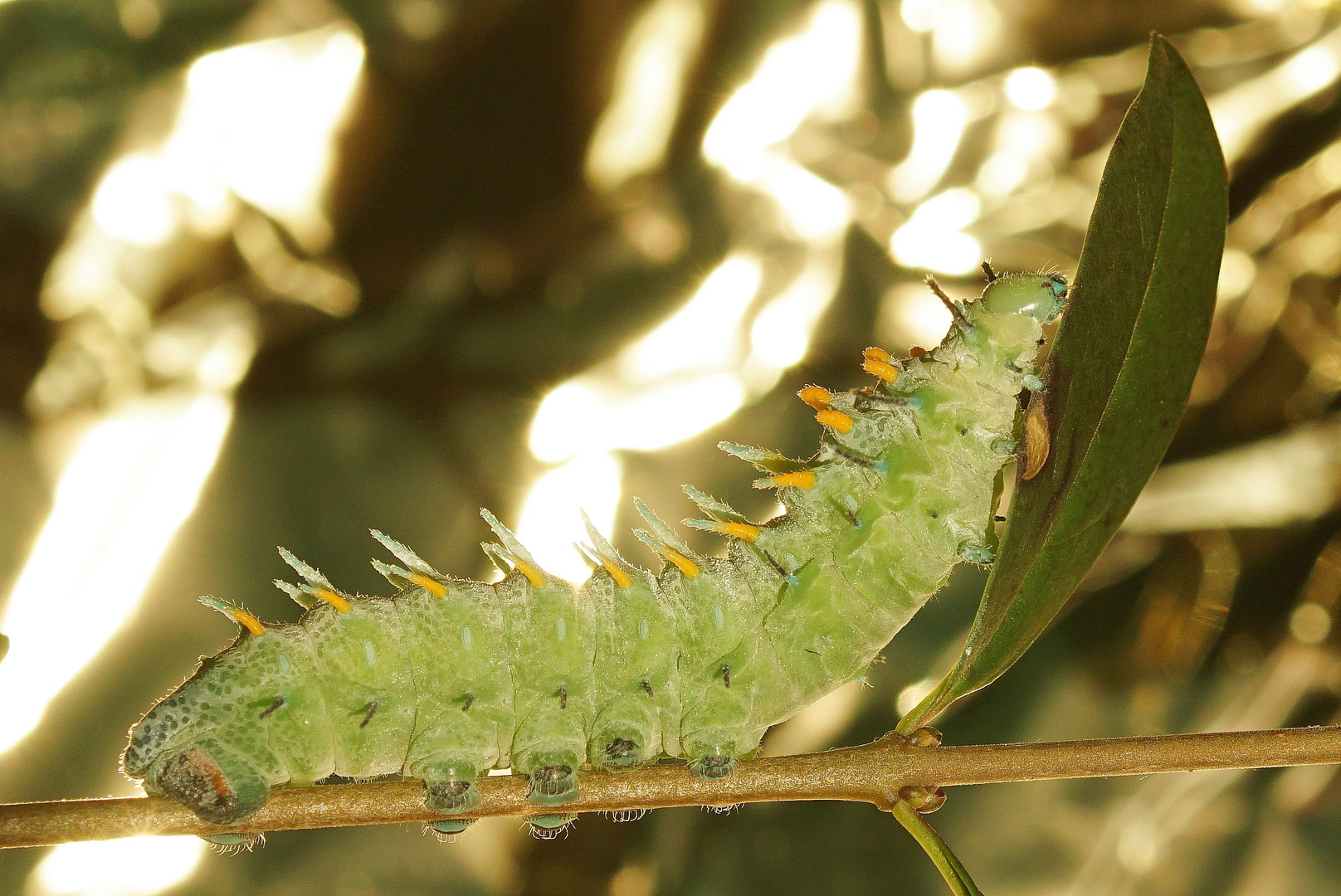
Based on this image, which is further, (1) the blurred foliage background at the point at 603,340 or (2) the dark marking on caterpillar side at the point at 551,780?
(1) the blurred foliage background at the point at 603,340

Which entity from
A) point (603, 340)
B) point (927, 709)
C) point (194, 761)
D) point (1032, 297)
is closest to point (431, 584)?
point (194, 761)

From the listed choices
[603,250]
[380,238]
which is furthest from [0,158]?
[603,250]

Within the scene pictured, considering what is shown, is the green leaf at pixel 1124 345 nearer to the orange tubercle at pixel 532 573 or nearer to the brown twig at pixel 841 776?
the brown twig at pixel 841 776

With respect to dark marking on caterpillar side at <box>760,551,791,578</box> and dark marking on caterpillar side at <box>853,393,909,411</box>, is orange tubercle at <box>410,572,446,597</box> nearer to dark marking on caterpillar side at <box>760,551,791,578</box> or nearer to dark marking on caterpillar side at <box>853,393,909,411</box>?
dark marking on caterpillar side at <box>760,551,791,578</box>

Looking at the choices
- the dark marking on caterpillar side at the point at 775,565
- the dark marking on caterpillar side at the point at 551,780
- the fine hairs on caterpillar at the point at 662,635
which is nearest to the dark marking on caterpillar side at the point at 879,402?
the fine hairs on caterpillar at the point at 662,635

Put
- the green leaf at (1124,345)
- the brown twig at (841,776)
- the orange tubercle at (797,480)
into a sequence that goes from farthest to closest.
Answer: the orange tubercle at (797,480) → the brown twig at (841,776) → the green leaf at (1124,345)

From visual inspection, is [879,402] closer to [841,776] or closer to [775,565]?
[775,565]
